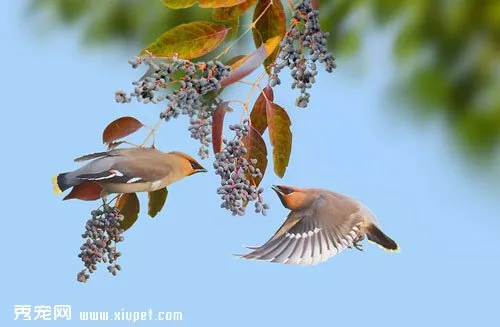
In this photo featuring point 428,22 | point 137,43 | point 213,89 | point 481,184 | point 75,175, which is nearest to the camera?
point 213,89

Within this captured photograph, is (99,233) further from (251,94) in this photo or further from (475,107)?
(475,107)

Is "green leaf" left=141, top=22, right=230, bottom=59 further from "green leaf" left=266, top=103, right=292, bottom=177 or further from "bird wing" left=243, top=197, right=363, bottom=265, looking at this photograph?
"bird wing" left=243, top=197, right=363, bottom=265

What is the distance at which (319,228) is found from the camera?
1354mm

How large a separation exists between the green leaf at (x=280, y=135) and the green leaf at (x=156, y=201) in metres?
0.18

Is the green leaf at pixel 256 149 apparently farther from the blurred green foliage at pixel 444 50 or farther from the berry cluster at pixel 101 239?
the blurred green foliage at pixel 444 50

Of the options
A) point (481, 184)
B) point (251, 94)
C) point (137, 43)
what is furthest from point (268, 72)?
point (137, 43)

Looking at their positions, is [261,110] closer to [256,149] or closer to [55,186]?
[256,149]

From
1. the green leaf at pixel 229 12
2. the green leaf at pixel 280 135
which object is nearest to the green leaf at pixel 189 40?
the green leaf at pixel 229 12

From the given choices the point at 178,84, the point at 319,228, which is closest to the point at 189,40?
the point at 178,84

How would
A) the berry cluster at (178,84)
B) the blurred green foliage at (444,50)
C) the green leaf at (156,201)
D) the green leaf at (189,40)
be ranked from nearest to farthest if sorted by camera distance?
the berry cluster at (178,84)
the green leaf at (189,40)
the green leaf at (156,201)
the blurred green foliage at (444,50)

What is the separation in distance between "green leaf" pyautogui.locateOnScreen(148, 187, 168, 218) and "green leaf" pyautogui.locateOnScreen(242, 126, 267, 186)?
0.16 metres

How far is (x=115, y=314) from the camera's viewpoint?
4.58ft

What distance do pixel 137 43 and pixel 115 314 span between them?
2.42 ft

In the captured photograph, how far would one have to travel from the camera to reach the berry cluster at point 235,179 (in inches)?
49.7
